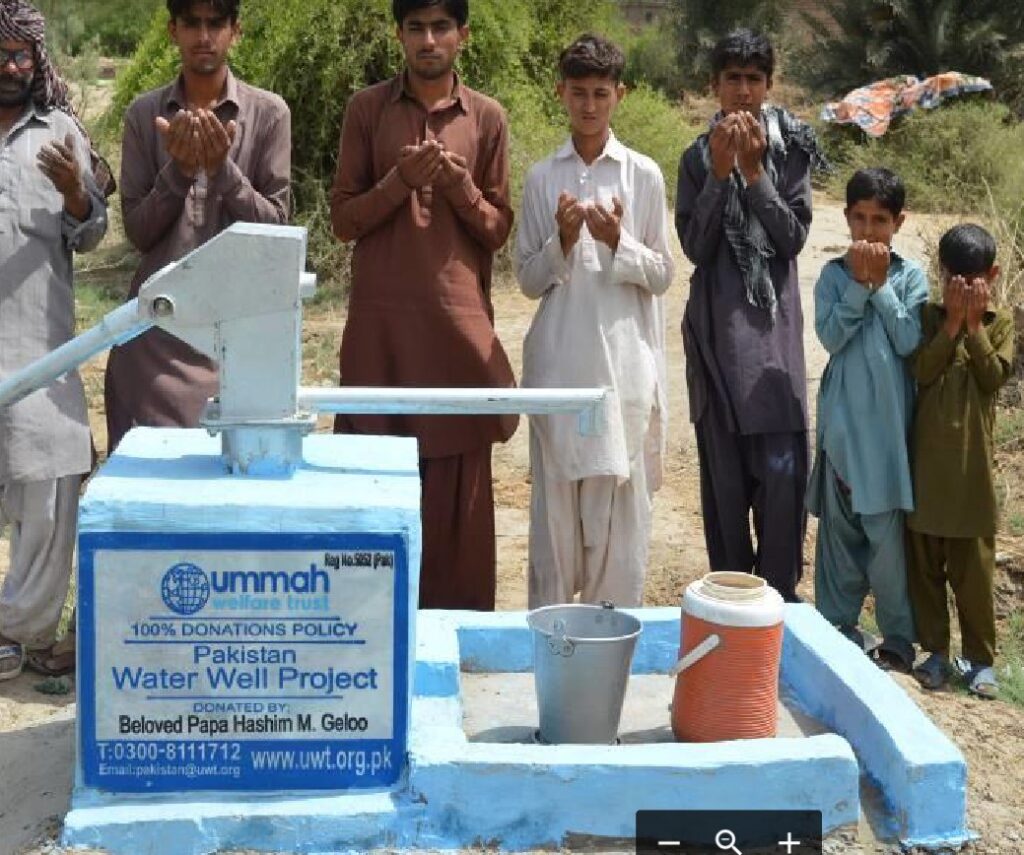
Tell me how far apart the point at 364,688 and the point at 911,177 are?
39.4 ft

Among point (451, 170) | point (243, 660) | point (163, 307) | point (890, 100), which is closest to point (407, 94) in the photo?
point (451, 170)

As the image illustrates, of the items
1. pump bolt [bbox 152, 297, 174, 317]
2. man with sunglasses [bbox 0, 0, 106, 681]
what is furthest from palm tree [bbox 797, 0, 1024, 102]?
pump bolt [bbox 152, 297, 174, 317]

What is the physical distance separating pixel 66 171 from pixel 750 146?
6.04ft

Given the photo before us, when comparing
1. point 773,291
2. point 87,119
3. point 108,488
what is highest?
point 87,119

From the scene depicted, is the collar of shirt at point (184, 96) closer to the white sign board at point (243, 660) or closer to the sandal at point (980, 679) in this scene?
the white sign board at point (243, 660)

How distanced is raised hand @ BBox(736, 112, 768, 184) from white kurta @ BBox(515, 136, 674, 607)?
0.25m

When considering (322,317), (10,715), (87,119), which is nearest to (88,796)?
(10,715)

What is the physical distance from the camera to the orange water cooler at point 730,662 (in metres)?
3.09

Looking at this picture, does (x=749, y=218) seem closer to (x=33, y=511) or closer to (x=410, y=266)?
(x=410, y=266)

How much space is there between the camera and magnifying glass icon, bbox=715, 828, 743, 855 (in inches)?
115

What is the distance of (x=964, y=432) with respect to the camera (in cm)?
417

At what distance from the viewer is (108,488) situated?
2.85 metres

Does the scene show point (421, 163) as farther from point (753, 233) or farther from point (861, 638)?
point (861, 638)

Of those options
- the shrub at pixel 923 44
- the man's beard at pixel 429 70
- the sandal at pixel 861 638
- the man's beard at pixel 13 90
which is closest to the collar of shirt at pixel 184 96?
the man's beard at pixel 13 90
